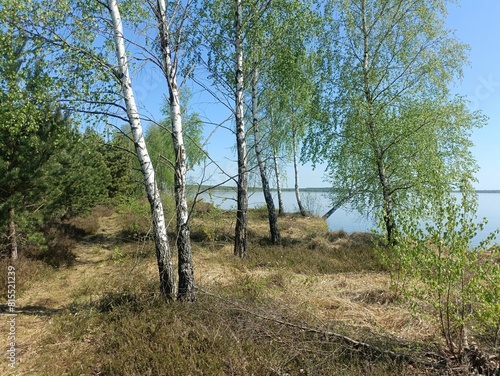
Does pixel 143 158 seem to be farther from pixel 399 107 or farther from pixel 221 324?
pixel 399 107

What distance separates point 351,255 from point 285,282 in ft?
11.1

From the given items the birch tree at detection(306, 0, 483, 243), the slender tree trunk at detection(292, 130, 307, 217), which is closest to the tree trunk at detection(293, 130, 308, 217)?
the slender tree trunk at detection(292, 130, 307, 217)

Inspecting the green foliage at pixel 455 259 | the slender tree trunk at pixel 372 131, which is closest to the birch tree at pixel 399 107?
the slender tree trunk at pixel 372 131

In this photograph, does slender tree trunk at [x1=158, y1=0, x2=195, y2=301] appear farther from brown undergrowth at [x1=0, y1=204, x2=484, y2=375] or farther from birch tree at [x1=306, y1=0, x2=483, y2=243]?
birch tree at [x1=306, y1=0, x2=483, y2=243]

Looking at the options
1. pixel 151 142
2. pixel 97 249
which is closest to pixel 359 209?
pixel 97 249

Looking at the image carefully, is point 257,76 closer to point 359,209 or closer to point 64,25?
point 359,209

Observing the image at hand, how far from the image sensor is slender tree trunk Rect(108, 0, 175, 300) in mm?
4730

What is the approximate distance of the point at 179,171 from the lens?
495cm

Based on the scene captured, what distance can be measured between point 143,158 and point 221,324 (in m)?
2.72

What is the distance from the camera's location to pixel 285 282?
21.7 ft

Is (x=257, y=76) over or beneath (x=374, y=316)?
over

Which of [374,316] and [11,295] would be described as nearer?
[374,316]

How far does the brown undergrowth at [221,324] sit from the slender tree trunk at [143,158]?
1.36ft

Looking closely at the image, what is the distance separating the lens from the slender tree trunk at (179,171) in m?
4.92
